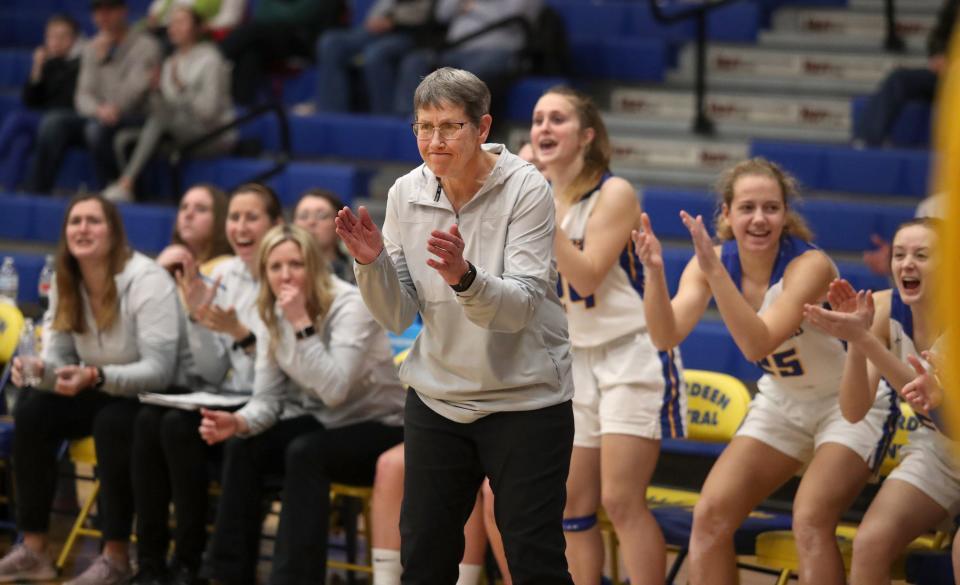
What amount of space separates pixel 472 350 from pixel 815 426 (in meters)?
1.52

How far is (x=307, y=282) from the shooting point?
207 inches

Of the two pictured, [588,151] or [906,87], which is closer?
[588,151]

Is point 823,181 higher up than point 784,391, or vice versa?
point 823,181

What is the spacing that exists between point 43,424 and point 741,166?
296cm

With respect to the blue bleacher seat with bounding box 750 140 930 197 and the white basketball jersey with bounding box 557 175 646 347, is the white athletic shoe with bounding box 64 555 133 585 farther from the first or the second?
the blue bleacher seat with bounding box 750 140 930 197

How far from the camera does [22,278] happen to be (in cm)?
861

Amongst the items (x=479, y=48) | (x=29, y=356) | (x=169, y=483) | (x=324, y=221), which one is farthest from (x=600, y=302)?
(x=479, y=48)

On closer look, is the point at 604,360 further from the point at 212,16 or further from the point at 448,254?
the point at 212,16

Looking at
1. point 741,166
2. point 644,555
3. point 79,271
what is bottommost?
point 644,555

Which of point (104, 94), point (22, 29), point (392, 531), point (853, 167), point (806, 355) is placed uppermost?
point (22, 29)

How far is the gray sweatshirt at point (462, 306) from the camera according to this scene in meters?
3.55

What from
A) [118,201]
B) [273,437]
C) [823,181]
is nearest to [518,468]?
[273,437]

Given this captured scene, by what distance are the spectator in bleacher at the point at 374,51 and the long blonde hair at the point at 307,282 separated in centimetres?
472

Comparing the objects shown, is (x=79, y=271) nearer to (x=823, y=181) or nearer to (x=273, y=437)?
(x=273, y=437)
